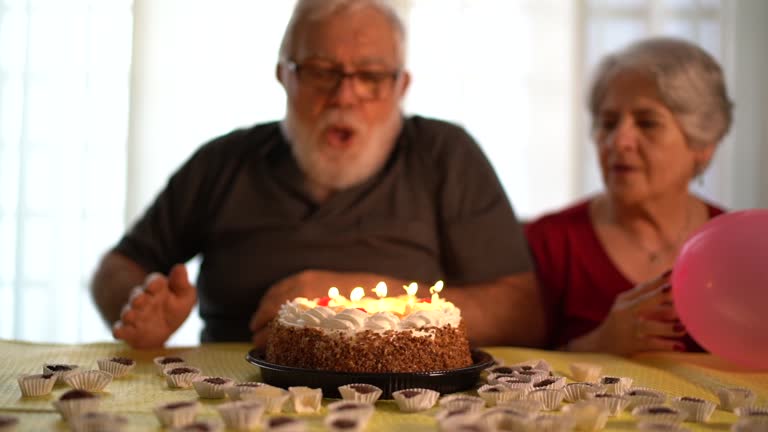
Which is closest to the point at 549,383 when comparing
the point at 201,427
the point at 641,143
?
the point at 201,427

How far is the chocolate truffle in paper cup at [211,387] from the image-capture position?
1.08 meters

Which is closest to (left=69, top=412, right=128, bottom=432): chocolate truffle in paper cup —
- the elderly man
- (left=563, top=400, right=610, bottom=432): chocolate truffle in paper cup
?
(left=563, top=400, right=610, bottom=432): chocolate truffle in paper cup

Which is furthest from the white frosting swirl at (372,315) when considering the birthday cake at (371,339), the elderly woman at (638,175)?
the elderly woman at (638,175)

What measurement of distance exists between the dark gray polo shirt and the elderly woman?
0.89ft

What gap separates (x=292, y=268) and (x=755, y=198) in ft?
9.41

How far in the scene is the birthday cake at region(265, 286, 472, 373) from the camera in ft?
3.76

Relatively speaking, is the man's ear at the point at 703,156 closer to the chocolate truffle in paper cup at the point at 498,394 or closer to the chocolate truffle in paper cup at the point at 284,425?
the chocolate truffle in paper cup at the point at 498,394

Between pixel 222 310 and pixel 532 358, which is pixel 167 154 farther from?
pixel 532 358

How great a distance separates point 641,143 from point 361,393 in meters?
1.33

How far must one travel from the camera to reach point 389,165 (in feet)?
6.82

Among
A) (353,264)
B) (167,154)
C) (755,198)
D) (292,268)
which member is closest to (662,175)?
(353,264)

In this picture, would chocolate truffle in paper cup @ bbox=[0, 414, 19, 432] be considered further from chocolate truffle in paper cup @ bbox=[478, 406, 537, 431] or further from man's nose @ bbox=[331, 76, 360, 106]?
man's nose @ bbox=[331, 76, 360, 106]

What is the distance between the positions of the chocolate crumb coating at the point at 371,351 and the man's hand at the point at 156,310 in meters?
0.47

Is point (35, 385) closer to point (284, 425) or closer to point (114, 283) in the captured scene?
point (284, 425)
